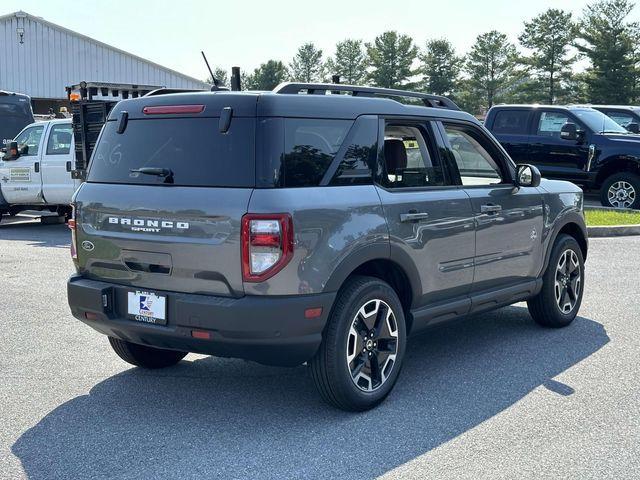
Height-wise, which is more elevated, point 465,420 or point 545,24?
point 545,24

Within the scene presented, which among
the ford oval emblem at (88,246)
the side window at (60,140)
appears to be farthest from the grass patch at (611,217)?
the ford oval emblem at (88,246)

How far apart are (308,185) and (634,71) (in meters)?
56.9

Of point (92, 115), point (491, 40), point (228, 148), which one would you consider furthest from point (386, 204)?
point (491, 40)

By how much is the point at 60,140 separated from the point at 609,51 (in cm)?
5056

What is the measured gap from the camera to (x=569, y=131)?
15172mm

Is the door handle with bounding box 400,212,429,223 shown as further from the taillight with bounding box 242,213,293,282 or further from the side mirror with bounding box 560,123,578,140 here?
the side mirror with bounding box 560,123,578,140

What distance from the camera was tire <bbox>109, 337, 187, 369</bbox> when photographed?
5434 mm

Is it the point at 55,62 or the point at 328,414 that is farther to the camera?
the point at 55,62

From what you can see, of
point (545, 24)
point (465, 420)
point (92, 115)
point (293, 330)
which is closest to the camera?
point (293, 330)

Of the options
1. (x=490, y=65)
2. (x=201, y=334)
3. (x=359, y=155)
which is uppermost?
(x=490, y=65)

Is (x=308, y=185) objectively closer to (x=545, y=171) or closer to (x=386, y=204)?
(x=386, y=204)

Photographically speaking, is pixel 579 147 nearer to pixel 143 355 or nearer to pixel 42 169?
pixel 42 169

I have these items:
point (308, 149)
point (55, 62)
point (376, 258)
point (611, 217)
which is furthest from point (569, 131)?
point (55, 62)

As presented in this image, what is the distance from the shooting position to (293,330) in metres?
4.24
